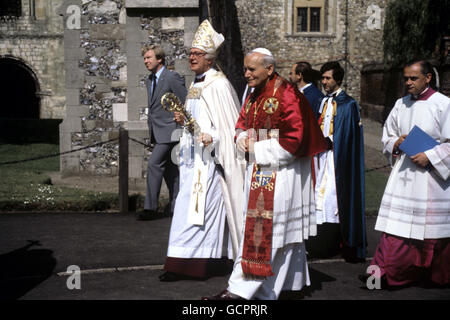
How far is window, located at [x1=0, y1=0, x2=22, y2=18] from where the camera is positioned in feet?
89.6

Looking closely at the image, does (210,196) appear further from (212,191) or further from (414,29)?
(414,29)

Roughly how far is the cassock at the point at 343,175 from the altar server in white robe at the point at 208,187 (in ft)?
4.55

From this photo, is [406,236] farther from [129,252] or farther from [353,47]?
[353,47]

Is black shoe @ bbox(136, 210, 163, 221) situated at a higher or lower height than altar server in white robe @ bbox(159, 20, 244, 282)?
lower

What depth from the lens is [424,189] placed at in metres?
5.18

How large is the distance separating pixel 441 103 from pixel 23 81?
26.3m

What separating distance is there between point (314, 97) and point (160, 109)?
88.5 inches

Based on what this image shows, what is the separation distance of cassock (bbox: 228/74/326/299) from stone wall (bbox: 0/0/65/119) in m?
24.2

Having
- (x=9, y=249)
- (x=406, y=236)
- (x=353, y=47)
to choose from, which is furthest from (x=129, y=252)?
(x=353, y=47)

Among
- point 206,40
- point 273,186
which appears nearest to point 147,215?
point 206,40

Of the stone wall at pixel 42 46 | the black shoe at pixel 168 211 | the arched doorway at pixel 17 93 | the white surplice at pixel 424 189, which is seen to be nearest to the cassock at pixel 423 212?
the white surplice at pixel 424 189

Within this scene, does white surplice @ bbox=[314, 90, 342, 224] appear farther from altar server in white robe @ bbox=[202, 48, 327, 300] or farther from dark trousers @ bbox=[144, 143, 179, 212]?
dark trousers @ bbox=[144, 143, 179, 212]

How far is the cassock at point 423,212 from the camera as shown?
16.9ft

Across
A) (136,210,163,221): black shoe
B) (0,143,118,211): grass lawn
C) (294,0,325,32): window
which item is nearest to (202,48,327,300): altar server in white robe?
(136,210,163,221): black shoe
